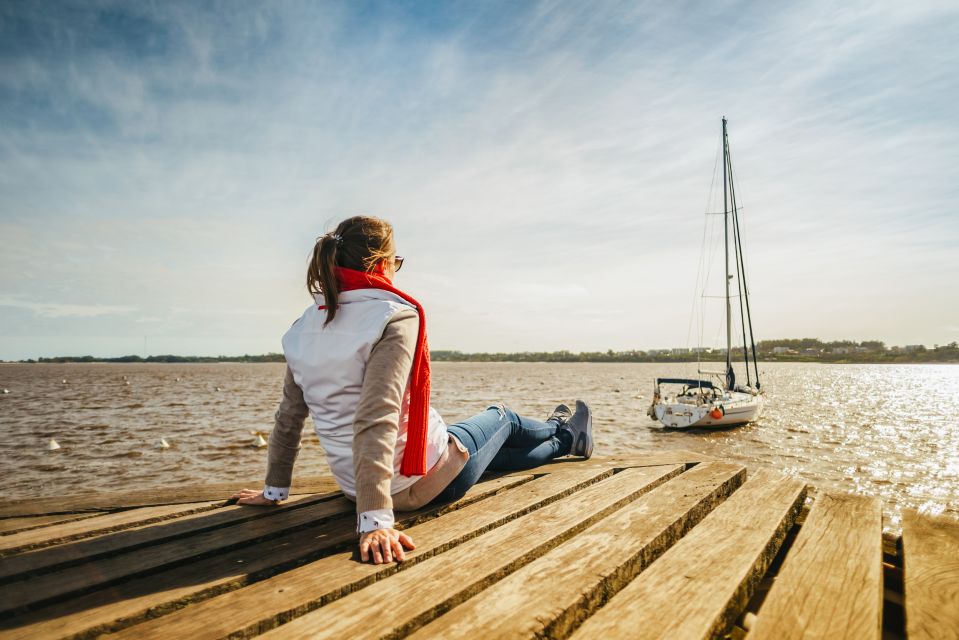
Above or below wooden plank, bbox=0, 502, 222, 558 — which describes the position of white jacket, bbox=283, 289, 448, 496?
above

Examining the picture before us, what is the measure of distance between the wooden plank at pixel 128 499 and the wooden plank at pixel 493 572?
1.45 m

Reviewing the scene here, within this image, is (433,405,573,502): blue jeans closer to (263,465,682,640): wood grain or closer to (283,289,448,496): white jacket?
(283,289,448,496): white jacket

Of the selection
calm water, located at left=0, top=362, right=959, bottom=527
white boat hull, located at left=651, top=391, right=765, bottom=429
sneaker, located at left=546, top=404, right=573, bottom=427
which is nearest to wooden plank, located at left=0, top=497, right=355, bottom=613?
sneaker, located at left=546, top=404, right=573, bottom=427

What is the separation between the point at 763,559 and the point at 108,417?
895 inches

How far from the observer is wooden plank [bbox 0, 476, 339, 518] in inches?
115

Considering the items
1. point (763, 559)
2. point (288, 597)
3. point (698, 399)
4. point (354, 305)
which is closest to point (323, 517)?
point (288, 597)

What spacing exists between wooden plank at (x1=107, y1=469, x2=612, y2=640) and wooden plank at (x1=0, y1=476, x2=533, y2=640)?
0.08 meters

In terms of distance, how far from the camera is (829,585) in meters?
1.78

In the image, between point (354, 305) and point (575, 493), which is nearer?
point (354, 305)

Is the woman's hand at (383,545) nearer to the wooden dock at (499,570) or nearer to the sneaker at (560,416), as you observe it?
the wooden dock at (499,570)

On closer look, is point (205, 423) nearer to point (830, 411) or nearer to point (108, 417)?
point (108, 417)

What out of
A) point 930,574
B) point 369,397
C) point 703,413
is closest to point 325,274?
point 369,397

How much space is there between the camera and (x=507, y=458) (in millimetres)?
3566

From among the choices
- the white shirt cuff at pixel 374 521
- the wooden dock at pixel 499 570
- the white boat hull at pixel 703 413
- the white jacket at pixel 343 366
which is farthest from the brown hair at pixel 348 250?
the white boat hull at pixel 703 413
